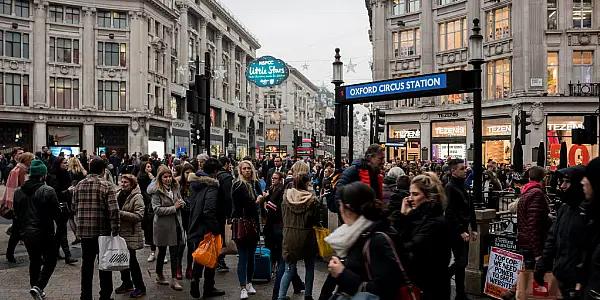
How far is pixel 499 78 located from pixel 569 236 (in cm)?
3441

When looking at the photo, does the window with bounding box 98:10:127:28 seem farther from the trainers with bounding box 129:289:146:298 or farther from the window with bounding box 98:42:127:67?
the trainers with bounding box 129:289:146:298

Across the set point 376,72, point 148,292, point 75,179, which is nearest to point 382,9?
point 376,72

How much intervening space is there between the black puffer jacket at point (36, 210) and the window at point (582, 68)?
33.7m

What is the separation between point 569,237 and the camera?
4.66m

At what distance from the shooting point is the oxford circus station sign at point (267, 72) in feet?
56.4

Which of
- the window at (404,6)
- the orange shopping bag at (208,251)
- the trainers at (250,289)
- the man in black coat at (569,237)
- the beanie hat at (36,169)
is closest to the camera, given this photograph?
the man in black coat at (569,237)

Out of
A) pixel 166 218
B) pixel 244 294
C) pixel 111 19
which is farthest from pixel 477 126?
pixel 111 19

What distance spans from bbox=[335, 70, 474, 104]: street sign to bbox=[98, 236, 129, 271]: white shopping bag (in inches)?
222

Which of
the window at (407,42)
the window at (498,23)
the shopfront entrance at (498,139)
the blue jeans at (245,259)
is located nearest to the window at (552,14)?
the window at (498,23)

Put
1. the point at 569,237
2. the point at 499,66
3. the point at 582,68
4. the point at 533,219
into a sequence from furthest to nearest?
the point at 499,66 → the point at 582,68 → the point at 533,219 → the point at 569,237

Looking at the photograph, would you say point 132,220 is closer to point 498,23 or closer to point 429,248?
point 429,248

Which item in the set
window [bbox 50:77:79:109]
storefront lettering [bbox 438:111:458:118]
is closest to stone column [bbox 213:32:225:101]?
window [bbox 50:77:79:109]

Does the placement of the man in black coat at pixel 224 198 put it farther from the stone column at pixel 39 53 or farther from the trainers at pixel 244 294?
the stone column at pixel 39 53

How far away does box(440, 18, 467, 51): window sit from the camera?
39.7m
